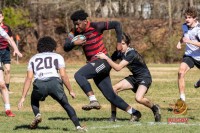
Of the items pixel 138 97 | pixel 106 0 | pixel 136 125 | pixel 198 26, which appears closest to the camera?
pixel 136 125

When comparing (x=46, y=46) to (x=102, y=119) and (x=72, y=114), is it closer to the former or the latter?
(x=72, y=114)

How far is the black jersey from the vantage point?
12.3m

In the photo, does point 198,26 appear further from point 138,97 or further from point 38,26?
point 38,26

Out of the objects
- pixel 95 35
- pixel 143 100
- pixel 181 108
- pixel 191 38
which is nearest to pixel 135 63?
pixel 143 100

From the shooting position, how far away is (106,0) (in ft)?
223

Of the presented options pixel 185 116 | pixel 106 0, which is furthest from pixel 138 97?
pixel 106 0

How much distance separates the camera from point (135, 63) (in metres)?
12.5

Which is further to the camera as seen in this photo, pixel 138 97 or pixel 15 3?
pixel 15 3

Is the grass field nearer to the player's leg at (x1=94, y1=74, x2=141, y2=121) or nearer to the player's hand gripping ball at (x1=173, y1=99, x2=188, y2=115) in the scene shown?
the player's hand gripping ball at (x1=173, y1=99, x2=188, y2=115)

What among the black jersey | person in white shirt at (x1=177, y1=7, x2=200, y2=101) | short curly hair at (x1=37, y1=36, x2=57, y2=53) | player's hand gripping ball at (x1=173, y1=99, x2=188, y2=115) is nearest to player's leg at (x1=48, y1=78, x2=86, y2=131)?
short curly hair at (x1=37, y1=36, x2=57, y2=53)

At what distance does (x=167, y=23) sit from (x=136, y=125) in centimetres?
5263

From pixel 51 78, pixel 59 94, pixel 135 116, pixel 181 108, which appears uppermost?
pixel 51 78

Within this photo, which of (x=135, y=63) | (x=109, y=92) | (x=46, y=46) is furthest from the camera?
(x=135, y=63)

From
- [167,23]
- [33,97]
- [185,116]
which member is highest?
[33,97]
